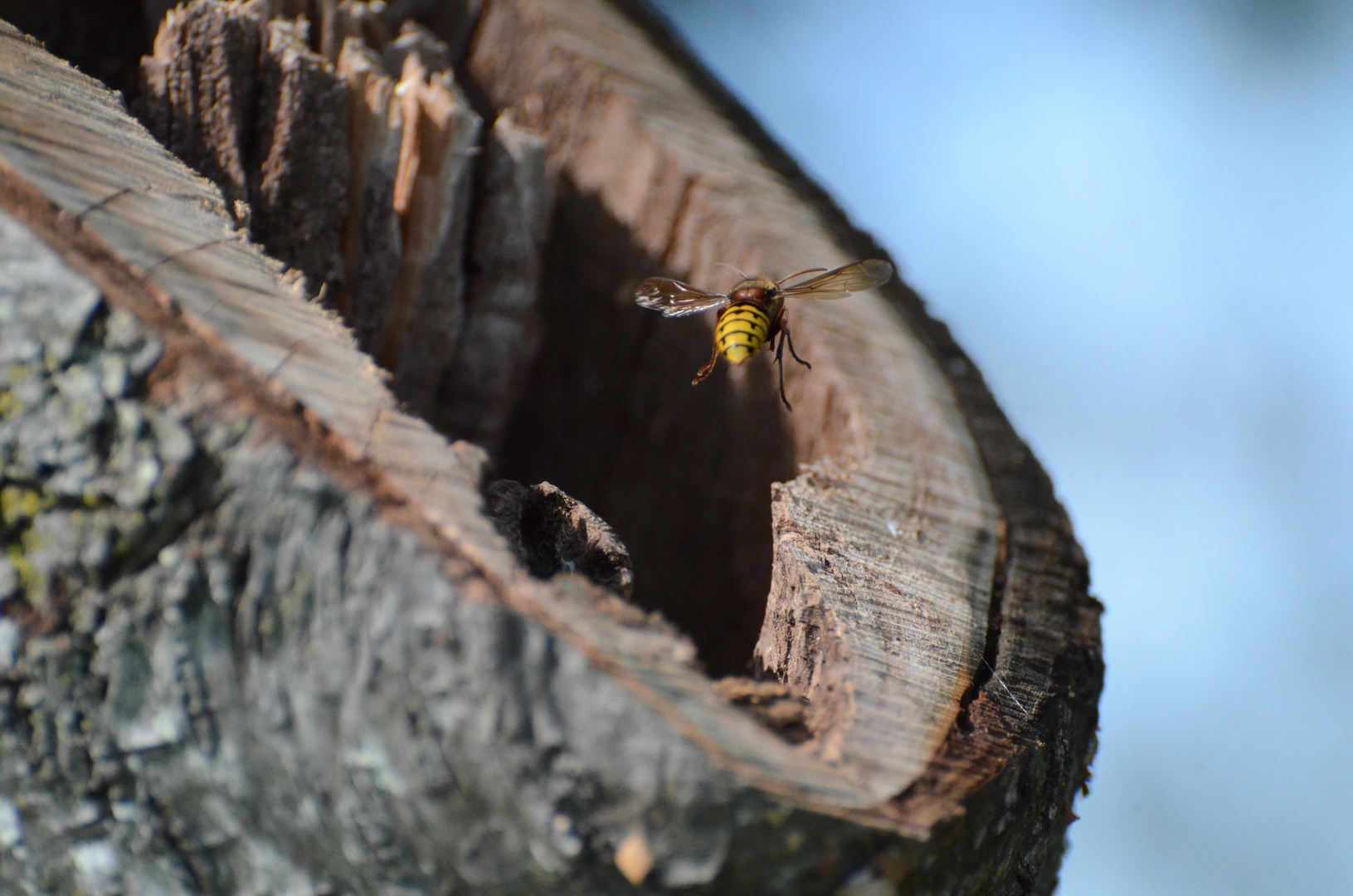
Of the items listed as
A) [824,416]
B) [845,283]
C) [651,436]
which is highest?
[845,283]

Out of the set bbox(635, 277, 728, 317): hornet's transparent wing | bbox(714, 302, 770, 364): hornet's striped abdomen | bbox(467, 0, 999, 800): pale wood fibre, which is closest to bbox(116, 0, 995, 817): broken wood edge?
bbox(467, 0, 999, 800): pale wood fibre

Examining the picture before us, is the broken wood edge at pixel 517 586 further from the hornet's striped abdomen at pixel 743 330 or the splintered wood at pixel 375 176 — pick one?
the hornet's striped abdomen at pixel 743 330

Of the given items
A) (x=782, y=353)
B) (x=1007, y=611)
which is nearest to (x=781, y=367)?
(x=782, y=353)

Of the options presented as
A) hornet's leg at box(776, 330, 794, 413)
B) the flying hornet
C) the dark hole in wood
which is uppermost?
the flying hornet

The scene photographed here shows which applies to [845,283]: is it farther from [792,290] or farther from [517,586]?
[517,586]

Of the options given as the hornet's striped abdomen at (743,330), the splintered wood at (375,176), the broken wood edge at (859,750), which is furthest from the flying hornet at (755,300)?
the broken wood edge at (859,750)

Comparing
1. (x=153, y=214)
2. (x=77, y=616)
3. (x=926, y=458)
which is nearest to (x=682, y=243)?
(x=926, y=458)

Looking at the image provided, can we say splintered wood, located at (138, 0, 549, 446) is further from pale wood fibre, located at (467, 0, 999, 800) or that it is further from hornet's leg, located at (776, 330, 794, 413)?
hornet's leg, located at (776, 330, 794, 413)

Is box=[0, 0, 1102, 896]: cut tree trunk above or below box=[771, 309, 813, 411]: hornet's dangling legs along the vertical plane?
below
